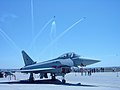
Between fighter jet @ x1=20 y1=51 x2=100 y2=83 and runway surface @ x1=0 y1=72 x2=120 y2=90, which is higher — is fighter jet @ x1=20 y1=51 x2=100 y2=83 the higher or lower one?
the higher one

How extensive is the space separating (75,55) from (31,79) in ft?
20.6

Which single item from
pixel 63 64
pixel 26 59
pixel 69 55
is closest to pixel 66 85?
pixel 63 64

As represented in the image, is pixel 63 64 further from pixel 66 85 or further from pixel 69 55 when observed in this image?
pixel 66 85

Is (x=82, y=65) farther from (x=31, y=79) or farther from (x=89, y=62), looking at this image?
(x=31, y=79)

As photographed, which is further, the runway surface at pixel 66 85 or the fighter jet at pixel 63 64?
the fighter jet at pixel 63 64

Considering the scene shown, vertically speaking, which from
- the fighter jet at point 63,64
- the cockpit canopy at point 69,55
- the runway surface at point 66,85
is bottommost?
the runway surface at point 66,85

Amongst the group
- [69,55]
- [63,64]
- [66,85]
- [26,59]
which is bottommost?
[66,85]

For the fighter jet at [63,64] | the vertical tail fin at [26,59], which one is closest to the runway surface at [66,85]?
the fighter jet at [63,64]

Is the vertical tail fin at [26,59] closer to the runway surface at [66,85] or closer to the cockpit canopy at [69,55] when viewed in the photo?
the runway surface at [66,85]

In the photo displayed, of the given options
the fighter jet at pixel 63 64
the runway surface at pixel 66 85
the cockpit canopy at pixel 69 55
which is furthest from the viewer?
the cockpit canopy at pixel 69 55

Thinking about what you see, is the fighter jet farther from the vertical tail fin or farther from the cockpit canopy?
the vertical tail fin

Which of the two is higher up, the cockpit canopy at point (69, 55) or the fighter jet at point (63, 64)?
the cockpit canopy at point (69, 55)

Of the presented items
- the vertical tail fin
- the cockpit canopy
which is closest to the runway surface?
the cockpit canopy

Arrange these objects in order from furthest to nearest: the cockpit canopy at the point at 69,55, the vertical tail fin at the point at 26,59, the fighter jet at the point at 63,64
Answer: the vertical tail fin at the point at 26,59
the cockpit canopy at the point at 69,55
the fighter jet at the point at 63,64
